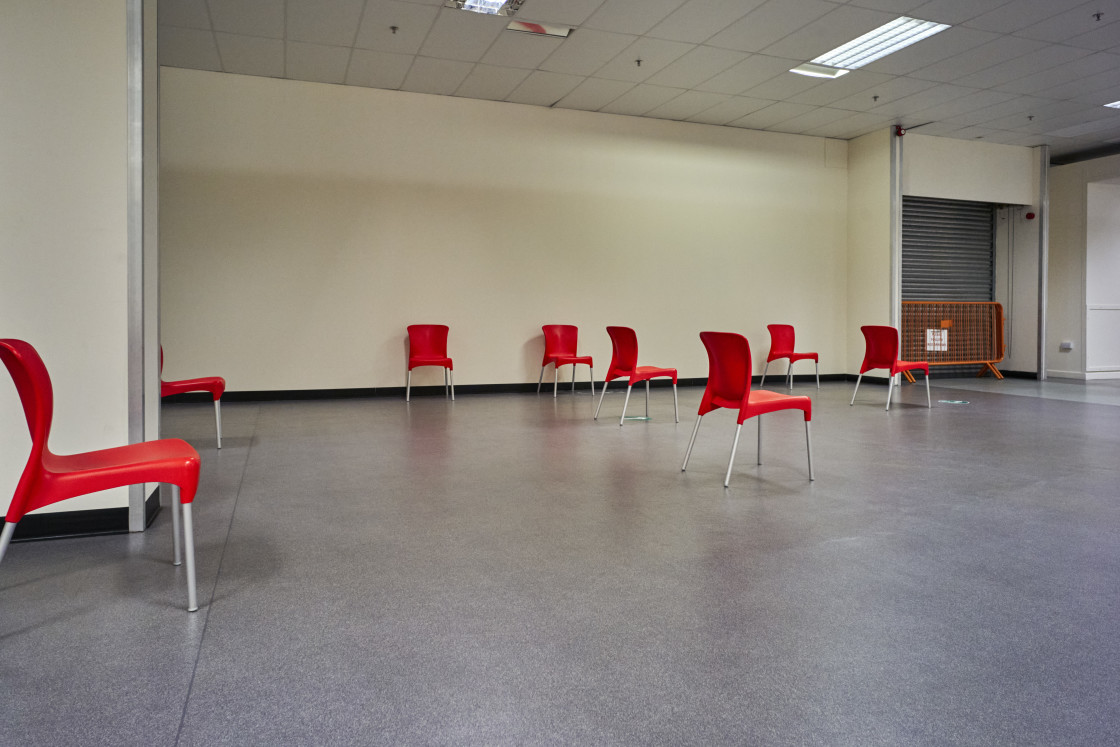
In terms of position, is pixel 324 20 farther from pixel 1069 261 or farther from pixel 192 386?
pixel 1069 261

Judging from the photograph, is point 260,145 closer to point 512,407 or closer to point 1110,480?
point 512,407

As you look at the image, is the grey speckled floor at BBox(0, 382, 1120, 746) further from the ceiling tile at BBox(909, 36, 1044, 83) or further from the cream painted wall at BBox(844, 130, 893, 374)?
the cream painted wall at BBox(844, 130, 893, 374)

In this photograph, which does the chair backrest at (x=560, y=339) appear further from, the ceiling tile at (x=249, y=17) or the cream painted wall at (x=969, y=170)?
the cream painted wall at (x=969, y=170)

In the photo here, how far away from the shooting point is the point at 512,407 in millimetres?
7348

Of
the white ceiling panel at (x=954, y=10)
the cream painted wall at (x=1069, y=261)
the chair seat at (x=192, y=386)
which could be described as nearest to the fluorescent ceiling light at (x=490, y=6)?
the white ceiling panel at (x=954, y=10)

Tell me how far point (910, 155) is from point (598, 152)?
165 inches

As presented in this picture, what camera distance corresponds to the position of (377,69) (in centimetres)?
747

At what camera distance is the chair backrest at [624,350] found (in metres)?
6.11

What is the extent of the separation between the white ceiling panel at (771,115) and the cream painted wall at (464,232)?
0.85 feet

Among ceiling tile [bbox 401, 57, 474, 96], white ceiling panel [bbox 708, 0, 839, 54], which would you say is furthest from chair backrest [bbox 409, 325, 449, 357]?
white ceiling panel [bbox 708, 0, 839, 54]

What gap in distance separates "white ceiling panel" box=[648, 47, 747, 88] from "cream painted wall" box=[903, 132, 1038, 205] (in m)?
3.69

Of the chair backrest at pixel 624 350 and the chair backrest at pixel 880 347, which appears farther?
the chair backrest at pixel 880 347

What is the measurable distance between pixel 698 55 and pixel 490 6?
2.13 m

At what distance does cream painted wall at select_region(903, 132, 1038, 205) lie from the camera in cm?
984
